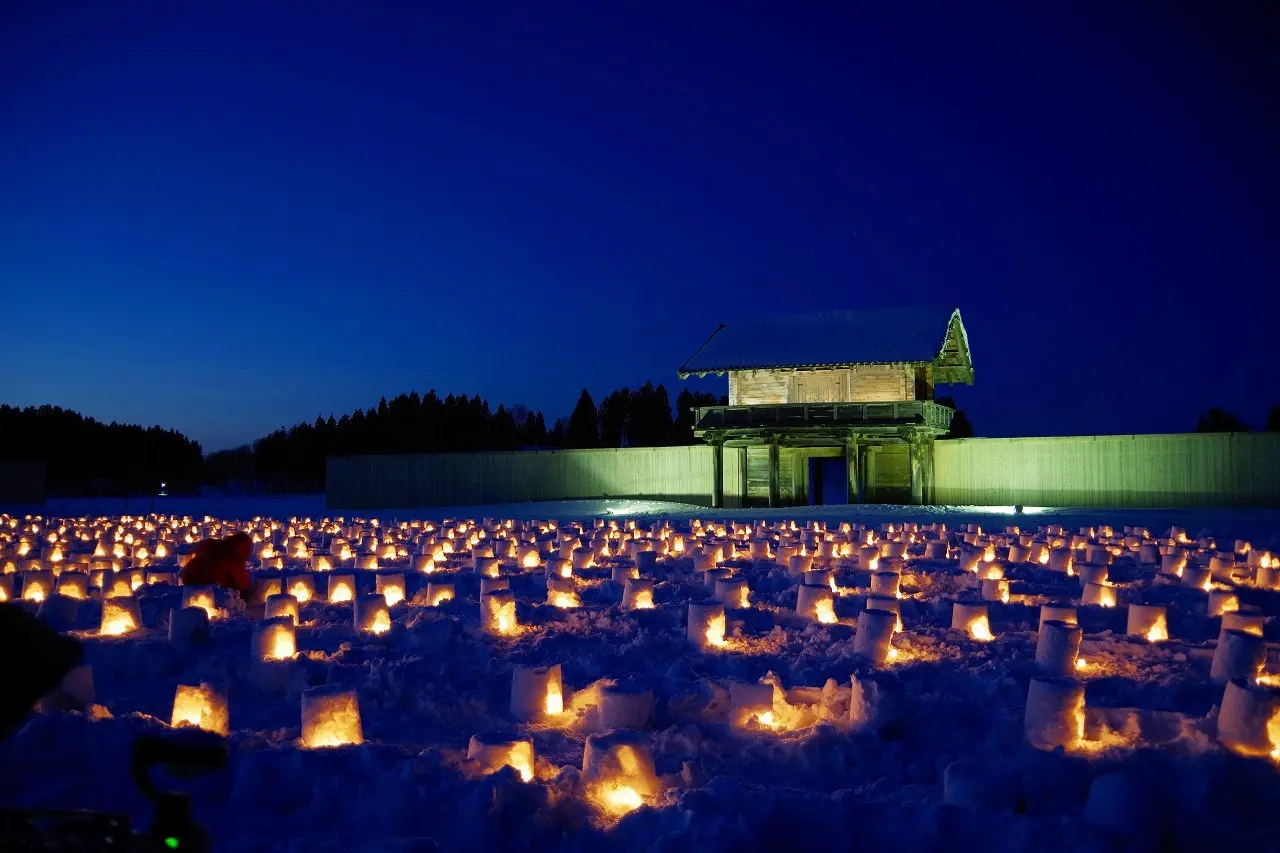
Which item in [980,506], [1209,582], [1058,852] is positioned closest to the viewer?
[1058,852]

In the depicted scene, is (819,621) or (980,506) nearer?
(819,621)

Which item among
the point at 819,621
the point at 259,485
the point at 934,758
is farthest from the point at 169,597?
the point at 259,485

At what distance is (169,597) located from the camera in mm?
9680

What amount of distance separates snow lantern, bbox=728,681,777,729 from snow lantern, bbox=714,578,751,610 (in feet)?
11.2

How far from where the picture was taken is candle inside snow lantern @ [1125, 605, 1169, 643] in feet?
25.6

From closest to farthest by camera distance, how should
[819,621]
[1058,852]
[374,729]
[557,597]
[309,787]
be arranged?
[1058,852] < [309,787] < [374,729] < [819,621] < [557,597]

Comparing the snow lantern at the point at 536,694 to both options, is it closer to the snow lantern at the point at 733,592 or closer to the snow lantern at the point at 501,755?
the snow lantern at the point at 501,755

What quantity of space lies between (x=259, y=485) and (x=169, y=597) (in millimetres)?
75096

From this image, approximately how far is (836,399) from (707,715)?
25.9 meters

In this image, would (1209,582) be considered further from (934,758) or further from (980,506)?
(980,506)

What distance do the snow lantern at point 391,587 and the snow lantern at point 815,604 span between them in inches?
163

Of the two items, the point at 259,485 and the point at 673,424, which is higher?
the point at 673,424

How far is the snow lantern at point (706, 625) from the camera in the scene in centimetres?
750

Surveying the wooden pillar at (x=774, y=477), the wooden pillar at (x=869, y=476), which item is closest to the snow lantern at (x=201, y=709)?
the wooden pillar at (x=774, y=477)
